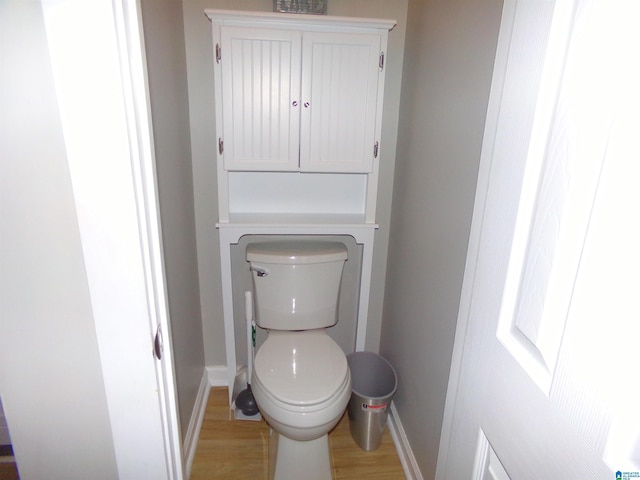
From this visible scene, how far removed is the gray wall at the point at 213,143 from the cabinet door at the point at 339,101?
17 centimetres

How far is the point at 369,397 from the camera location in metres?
1.62

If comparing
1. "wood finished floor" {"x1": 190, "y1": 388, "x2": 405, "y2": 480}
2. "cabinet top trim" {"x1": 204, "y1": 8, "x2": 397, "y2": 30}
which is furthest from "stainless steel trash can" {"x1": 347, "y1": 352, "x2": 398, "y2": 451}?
"cabinet top trim" {"x1": 204, "y1": 8, "x2": 397, "y2": 30}

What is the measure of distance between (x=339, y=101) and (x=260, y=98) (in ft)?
1.07

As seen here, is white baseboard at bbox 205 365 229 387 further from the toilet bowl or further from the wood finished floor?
the toilet bowl

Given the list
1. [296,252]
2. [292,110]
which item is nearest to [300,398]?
[296,252]

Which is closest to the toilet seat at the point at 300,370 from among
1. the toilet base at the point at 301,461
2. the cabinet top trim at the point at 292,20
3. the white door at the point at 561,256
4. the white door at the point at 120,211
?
the toilet base at the point at 301,461

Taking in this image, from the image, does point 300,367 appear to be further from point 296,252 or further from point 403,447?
point 403,447

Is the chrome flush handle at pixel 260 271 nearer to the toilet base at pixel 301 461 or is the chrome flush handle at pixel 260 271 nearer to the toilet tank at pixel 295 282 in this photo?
the toilet tank at pixel 295 282

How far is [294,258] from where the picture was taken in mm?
1636

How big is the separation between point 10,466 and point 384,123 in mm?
1960

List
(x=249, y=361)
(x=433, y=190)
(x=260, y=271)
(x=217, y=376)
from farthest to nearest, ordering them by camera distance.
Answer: (x=217, y=376), (x=249, y=361), (x=260, y=271), (x=433, y=190)

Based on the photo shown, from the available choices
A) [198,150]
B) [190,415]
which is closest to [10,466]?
[190,415]

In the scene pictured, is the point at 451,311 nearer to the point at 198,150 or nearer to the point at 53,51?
the point at 53,51

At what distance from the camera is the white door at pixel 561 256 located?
0.38 meters
